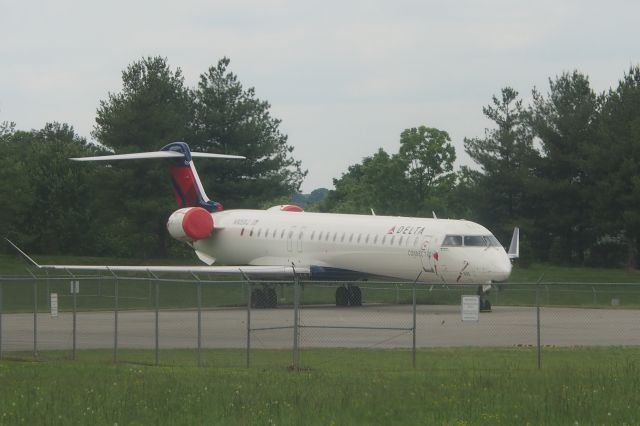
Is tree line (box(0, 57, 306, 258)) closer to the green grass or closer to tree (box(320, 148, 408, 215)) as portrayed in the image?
tree (box(320, 148, 408, 215))

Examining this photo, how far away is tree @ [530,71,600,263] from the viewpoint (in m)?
71.0

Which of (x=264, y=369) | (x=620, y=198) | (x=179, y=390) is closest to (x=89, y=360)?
(x=264, y=369)

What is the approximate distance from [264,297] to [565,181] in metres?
35.6

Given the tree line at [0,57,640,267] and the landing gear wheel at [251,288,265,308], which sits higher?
the tree line at [0,57,640,267]

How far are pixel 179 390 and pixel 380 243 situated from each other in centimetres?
2502

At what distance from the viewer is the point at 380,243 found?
4212 centimetres

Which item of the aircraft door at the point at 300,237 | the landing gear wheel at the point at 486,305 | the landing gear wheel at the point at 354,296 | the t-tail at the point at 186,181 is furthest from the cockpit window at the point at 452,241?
the t-tail at the point at 186,181

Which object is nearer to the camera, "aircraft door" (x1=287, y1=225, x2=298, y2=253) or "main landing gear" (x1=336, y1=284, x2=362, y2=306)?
"main landing gear" (x1=336, y1=284, x2=362, y2=306)

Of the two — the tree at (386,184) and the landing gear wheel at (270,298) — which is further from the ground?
the tree at (386,184)

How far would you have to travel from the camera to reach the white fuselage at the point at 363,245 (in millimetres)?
39344

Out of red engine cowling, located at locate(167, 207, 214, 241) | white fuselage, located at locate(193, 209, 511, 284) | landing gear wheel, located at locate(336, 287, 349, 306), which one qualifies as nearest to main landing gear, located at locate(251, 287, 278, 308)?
landing gear wheel, located at locate(336, 287, 349, 306)

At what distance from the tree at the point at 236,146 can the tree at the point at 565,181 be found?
15.7 metres

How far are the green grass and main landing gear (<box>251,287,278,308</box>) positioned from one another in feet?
40.1

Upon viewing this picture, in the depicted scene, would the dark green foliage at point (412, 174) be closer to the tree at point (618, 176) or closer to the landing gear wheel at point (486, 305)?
the tree at point (618, 176)
